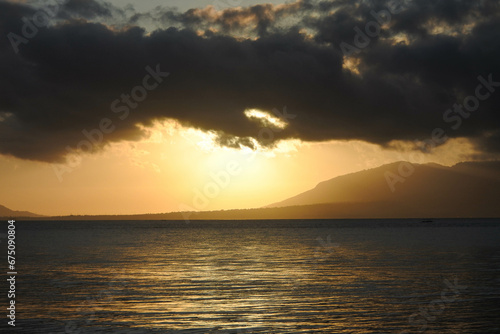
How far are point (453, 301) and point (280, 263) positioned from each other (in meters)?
34.3

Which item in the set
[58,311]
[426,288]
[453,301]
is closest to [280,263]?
[426,288]

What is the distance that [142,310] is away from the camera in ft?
129

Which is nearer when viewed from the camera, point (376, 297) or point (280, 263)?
point (376, 297)

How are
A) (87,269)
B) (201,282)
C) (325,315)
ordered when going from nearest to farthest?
(325,315) < (201,282) < (87,269)

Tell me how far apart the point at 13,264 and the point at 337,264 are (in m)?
41.7

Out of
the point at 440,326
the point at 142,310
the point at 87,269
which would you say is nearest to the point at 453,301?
the point at 440,326

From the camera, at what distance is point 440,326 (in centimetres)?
3428

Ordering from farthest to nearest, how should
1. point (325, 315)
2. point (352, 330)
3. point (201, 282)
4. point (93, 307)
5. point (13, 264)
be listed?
1. point (13, 264)
2. point (201, 282)
3. point (93, 307)
4. point (325, 315)
5. point (352, 330)

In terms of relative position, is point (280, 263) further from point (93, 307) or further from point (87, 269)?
point (93, 307)

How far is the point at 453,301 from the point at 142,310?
74.8 ft

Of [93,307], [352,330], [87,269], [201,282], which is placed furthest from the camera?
[87,269]

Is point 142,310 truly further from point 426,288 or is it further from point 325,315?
point 426,288

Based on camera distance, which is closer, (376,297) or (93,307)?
(93,307)

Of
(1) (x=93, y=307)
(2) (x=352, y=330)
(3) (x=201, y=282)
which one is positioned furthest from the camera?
(3) (x=201, y=282)
